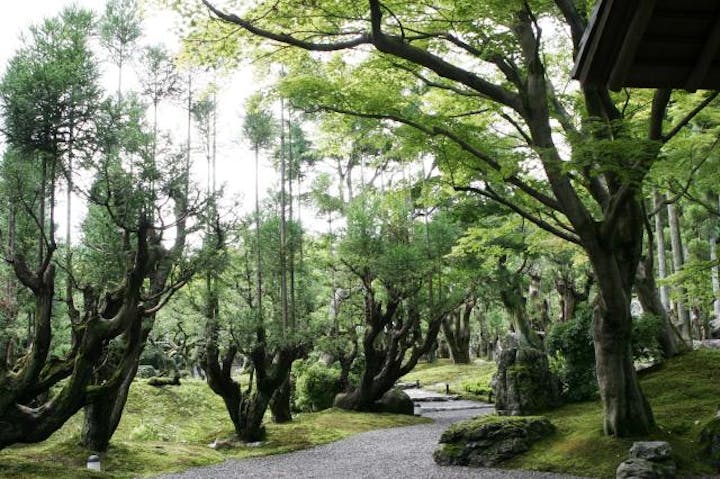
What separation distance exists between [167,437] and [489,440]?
8.53 m

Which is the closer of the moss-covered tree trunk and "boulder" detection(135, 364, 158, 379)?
the moss-covered tree trunk

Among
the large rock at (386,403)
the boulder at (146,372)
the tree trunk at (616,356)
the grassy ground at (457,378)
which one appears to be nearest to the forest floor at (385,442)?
the tree trunk at (616,356)

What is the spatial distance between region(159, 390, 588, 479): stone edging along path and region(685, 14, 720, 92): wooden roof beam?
5837mm

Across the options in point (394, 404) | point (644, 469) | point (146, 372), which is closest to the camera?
point (644, 469)

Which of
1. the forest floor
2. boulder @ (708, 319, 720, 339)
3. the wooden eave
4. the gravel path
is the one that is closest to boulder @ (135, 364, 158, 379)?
the forest floor

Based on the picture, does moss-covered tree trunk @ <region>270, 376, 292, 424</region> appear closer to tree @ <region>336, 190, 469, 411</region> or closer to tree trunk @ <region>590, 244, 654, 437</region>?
tree @ <region>336, 190, 469, 411</region>

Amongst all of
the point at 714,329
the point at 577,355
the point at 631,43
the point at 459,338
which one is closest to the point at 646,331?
the point at 577,355

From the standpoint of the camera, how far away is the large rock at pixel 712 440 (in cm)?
744

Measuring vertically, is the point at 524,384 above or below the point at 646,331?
below

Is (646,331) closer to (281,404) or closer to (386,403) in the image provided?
(386,403)

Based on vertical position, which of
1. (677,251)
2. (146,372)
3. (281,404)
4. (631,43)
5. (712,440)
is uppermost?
(677,251)

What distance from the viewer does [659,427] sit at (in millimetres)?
8781

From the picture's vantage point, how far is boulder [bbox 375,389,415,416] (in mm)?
16391

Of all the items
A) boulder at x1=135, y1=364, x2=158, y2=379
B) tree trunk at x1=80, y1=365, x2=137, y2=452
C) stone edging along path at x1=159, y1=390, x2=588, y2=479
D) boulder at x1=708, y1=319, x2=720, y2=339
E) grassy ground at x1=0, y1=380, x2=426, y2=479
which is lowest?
stone edging along path at x1=159, y1=390, x2=588, y2=479
